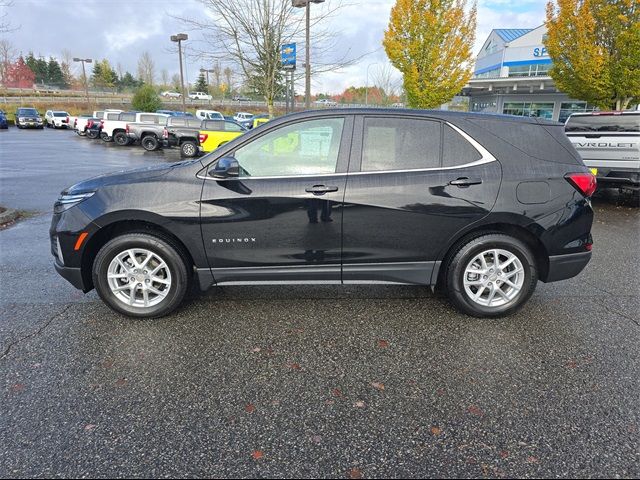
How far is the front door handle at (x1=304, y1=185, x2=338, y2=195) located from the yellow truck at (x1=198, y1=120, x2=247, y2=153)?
1363 cm

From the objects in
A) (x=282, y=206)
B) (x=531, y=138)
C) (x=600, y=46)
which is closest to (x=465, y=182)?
(x=531, y=138)

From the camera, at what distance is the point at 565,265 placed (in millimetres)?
3510

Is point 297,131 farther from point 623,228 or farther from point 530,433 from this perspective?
point 623,228

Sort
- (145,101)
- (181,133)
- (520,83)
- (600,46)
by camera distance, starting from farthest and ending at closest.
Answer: (145,101) → (520,83) → (181,133) → (600,46)

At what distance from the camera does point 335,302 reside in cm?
387

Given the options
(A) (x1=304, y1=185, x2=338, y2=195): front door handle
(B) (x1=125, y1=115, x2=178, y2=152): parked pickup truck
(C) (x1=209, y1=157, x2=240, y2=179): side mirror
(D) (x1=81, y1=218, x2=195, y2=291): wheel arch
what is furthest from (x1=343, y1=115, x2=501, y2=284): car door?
(B) (x1=125, y1=115, x2=178, y2=152): parked pickup truck

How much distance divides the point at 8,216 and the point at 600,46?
53.7 ft

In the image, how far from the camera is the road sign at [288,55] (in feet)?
36.4

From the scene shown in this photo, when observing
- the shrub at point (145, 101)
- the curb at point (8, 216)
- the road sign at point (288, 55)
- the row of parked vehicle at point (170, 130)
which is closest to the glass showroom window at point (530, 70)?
the row of parked vehicle at point (170, 130)

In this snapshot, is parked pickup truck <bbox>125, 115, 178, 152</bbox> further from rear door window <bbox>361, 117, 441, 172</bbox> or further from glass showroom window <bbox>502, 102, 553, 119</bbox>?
glass showroom window <bbox>502, 102, 553, 119</bbox>

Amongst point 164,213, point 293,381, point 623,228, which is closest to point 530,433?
point 293,381

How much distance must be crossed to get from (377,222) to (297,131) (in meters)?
1.01

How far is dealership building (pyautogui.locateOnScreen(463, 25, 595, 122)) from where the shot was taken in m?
27.8

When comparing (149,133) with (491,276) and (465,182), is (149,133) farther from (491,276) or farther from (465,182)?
(491,276)
